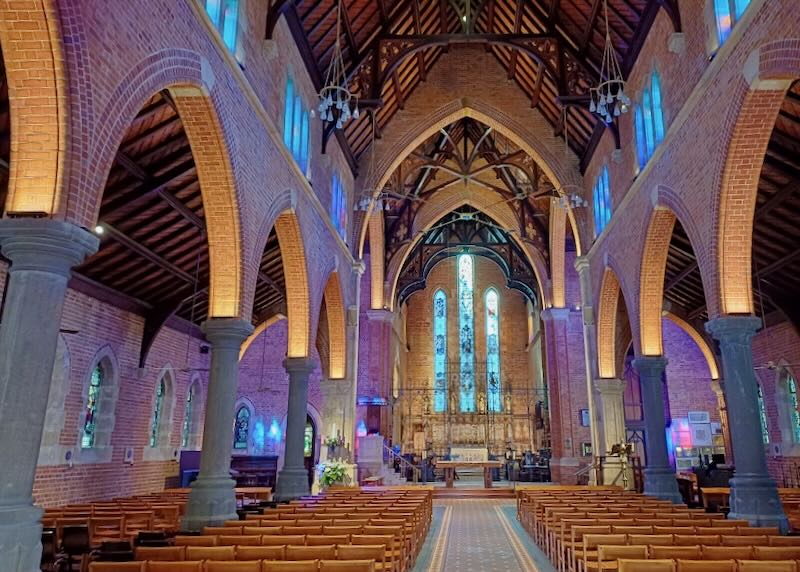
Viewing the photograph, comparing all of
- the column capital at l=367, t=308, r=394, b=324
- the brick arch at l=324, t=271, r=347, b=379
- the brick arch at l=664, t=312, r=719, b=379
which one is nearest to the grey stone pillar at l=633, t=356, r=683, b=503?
the brick arch at l=324, t=271, r=347, b=379

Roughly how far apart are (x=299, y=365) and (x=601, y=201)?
10360 mm

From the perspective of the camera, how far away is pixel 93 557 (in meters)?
6.18

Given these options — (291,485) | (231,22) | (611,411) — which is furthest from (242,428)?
(231,22)

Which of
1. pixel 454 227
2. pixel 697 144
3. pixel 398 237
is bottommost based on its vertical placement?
pixel 697 144

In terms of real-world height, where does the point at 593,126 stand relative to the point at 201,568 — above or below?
above

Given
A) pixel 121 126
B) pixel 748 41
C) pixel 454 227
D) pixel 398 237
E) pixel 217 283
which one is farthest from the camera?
pixel 454 227

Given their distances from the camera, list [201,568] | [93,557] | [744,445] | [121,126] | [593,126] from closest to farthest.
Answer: [201,568]
[93,557]
[121,126]
[744,445]
[593,126]

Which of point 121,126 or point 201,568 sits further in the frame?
point 121,126

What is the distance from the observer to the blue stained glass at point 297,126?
14141mm

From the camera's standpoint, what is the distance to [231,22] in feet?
34.6

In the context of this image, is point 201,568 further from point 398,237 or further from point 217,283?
point 398,237

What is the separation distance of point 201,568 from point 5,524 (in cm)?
183

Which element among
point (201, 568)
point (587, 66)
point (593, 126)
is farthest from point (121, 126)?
point (593, 126)

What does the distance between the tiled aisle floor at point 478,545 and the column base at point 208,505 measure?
324 centimetres
